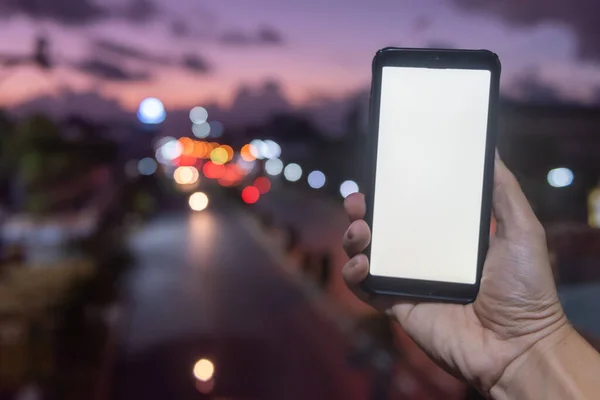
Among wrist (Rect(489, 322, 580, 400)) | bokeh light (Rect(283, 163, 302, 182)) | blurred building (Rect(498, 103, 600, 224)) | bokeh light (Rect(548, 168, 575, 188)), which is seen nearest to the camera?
wrist (Rect(489, 322, 580, 400))

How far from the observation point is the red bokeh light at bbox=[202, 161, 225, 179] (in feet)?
54.8

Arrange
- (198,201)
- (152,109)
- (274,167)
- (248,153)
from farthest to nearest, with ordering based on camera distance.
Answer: (274,167) → (248,153) → (198,201) → (152,109)

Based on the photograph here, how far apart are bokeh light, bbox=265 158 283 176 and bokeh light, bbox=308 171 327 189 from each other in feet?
5.37

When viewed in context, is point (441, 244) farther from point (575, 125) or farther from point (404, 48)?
point (575, 125)

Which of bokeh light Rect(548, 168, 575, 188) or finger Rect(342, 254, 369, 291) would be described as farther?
bokeh light Rect(548, 168, 575, 188)

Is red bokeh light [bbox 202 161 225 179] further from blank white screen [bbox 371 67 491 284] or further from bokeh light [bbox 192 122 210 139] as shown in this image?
blank white screen [bbox 371 67 491 284]

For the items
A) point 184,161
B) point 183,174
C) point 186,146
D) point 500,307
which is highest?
point 500,307

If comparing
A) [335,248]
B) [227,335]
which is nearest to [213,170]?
[335,248]

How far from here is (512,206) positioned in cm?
104

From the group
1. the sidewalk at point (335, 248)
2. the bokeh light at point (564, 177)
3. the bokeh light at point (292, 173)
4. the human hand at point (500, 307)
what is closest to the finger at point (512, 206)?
the human hand at point (500, 307)

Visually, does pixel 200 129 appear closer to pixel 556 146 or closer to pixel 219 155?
pixel 556 146

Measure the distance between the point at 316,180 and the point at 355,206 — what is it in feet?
71.4

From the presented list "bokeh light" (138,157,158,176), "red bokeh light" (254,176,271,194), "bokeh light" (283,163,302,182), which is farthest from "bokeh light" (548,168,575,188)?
"bokeh light" (283,163,302,182)

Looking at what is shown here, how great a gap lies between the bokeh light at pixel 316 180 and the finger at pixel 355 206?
20.1 m
